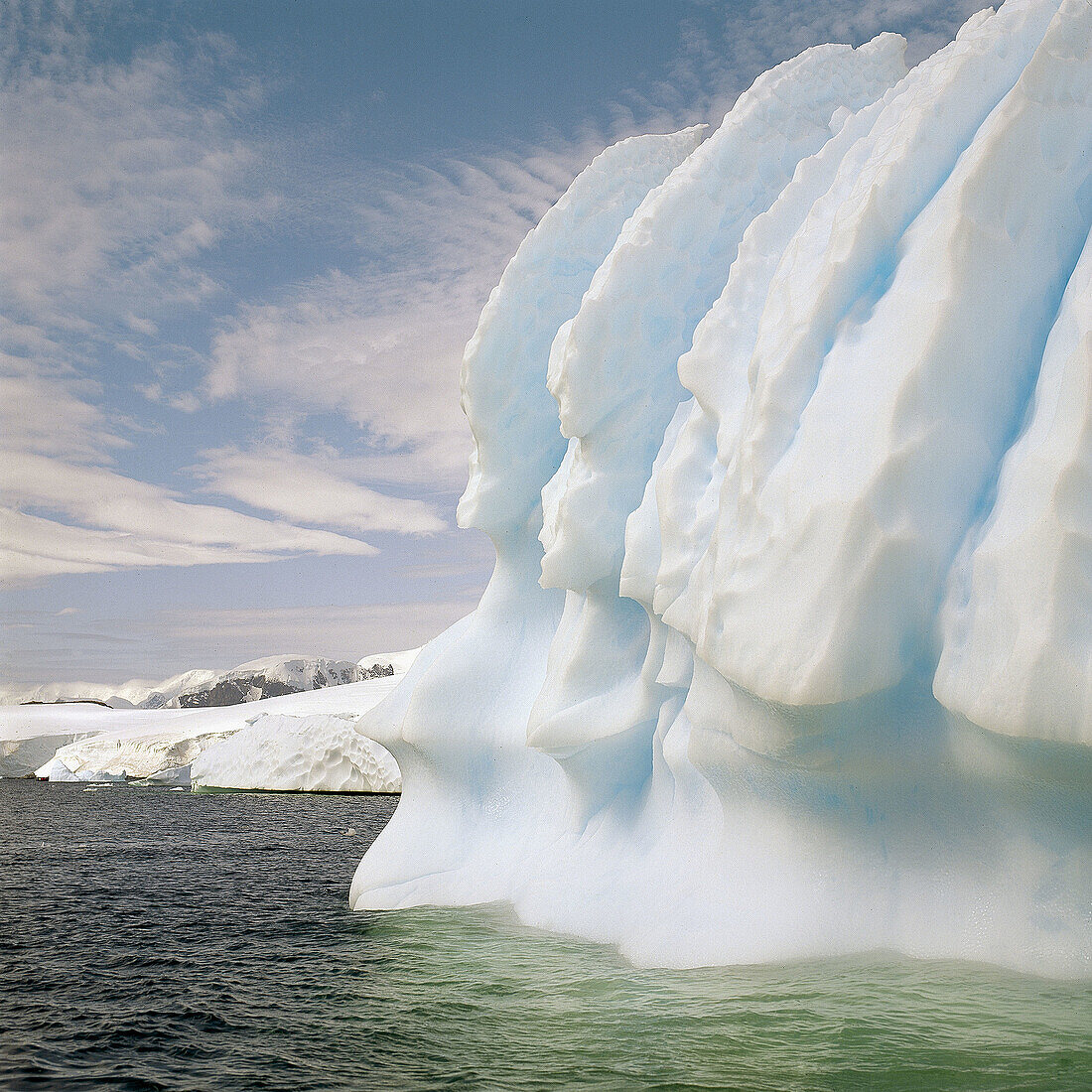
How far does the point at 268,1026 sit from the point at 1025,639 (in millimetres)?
3857

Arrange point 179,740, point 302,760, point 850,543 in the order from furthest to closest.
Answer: point 179,740, point 302,760, point 850,543

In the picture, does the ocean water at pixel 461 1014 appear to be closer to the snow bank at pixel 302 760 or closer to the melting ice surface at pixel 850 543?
the melting ice surface at pixel 850 543

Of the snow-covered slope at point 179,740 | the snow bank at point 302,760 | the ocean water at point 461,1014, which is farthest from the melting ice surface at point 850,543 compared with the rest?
the snow-covered slope at point 179,740

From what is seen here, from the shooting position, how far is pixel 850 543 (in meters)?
4.28

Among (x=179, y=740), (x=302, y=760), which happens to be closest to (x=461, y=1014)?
(x=302, y=760)

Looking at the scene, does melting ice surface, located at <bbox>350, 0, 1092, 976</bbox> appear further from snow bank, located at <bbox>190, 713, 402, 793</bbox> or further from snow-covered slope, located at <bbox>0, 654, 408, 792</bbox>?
snow-covered slope, located at <bbox>0, 654, 408, 792</bbox>

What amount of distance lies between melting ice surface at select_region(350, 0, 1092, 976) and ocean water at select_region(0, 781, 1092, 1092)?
0.41m

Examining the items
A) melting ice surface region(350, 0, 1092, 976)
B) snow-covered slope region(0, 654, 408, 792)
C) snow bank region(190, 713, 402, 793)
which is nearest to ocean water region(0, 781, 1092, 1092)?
melting ice surface region(350, 0, 1092, 976)

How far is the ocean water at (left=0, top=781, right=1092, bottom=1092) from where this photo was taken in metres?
3.76

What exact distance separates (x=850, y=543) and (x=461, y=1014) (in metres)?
2.92

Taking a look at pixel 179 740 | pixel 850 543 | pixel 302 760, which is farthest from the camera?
pixel 179 740

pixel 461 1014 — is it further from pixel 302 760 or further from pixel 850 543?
pixel 302 760

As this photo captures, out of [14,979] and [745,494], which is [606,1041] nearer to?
[745,494]

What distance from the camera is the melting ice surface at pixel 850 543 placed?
4.19 metres
